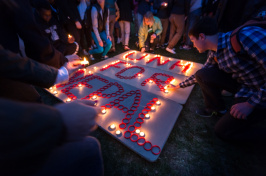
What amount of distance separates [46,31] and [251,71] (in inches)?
156

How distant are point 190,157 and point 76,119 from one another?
172 cm

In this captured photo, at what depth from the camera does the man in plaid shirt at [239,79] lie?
1537 mm

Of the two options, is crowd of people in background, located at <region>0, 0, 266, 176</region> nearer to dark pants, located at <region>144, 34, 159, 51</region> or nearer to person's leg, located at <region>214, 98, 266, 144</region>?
person's leg, located at <region>214, 98, 266, 144</region>

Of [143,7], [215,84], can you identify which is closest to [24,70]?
[215,84]

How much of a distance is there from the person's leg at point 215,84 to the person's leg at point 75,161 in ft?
6.67

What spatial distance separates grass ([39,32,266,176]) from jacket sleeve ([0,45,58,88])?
4.08ft

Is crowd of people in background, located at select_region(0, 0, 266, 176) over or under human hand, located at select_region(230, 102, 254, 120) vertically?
over

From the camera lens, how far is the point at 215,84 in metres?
2.21

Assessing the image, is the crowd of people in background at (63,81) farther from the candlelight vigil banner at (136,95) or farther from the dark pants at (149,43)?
the dark pants at (149,43)

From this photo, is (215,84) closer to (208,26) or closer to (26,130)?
(208,26)

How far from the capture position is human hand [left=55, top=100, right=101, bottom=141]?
646 mm

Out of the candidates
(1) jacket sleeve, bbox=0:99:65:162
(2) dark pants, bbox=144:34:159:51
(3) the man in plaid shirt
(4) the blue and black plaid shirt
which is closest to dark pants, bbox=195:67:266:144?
(3) the man in plaid shirt

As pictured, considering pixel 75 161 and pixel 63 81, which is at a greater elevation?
pixel 63 81

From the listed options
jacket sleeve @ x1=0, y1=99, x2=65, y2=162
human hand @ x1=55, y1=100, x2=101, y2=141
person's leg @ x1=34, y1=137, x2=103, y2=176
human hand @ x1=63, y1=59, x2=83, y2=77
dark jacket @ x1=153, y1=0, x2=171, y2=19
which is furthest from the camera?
dark jacket @ x1=153, y1=0, x2=171, y2=19
